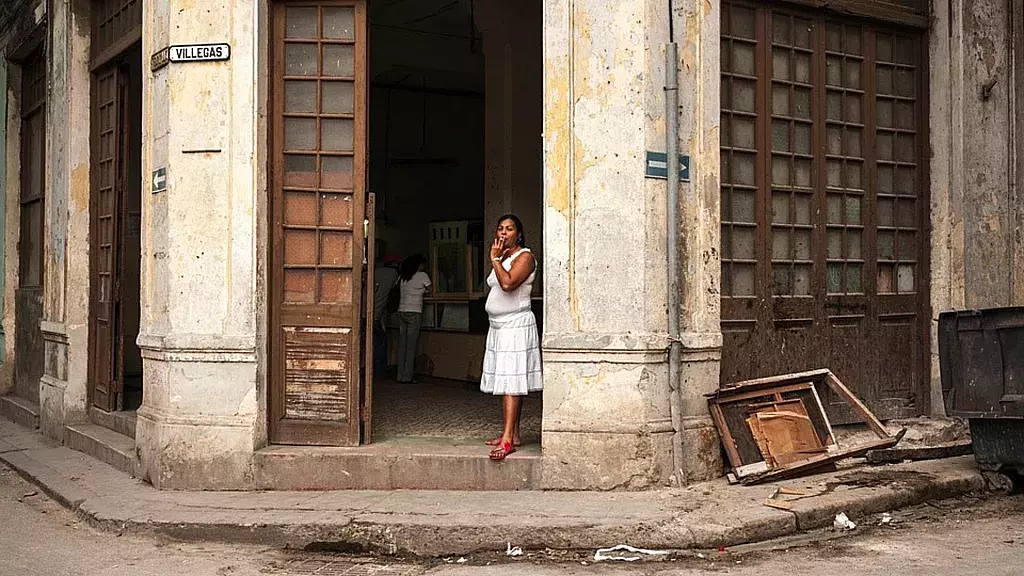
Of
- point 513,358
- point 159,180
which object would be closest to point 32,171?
point 159,180

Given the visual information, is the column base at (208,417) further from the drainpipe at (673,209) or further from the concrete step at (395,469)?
the drainpipe at (673,209)

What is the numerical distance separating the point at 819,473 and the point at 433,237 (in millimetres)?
8333

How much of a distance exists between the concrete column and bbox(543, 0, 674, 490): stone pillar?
5.46 metres

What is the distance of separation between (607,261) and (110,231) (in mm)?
5334

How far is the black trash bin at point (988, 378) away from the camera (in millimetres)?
7379

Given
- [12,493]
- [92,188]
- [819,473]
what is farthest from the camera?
[92,188]

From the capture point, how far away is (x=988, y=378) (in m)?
7.55

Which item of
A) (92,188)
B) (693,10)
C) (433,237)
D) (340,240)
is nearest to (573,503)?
(340,240)

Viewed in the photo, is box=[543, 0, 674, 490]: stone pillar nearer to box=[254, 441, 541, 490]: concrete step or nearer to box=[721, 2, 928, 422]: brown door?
box=[254, 441, 541, 490]: concrete step

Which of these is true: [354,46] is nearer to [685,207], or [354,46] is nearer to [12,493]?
[685,207]

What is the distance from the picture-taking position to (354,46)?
8.23m

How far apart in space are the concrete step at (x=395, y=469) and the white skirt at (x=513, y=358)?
1.55ft

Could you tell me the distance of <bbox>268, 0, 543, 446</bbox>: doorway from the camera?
8.19 metres

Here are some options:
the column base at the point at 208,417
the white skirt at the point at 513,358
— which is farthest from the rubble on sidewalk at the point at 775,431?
the column base at the point at 208,417
